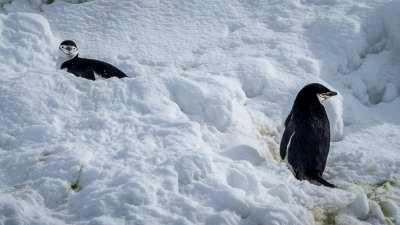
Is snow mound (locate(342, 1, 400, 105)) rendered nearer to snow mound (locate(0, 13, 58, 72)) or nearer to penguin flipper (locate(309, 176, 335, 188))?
penguin flipper (locate(309, 176, 335, 188))

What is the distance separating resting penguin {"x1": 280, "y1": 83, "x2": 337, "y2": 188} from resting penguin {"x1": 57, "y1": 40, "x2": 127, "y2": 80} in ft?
5.73

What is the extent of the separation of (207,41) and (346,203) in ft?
9.45

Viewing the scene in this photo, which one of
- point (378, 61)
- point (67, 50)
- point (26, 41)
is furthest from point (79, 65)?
point (378, 61)

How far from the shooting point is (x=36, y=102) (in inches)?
163

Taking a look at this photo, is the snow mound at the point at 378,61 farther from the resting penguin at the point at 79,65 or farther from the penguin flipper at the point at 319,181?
the resting penguin at the point at 79,65

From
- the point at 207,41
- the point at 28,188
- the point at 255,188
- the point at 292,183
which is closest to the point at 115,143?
the point at 28,188

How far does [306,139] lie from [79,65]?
2403 mm

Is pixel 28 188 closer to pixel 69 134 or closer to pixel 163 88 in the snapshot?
pixel 69 134

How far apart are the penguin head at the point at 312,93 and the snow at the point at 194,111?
307 mm

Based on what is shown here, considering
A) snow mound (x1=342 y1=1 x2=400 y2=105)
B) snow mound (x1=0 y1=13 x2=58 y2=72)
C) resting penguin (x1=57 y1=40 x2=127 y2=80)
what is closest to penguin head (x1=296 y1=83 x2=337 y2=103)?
snow mound (x1=342 y1=1 x2=400 y2=105)

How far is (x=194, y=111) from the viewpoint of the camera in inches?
179

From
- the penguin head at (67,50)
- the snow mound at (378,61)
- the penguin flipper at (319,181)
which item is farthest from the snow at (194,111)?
the penguin head at (67,50)

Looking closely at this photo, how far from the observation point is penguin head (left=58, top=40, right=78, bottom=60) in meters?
5.50

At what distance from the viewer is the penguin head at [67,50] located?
550 cm
